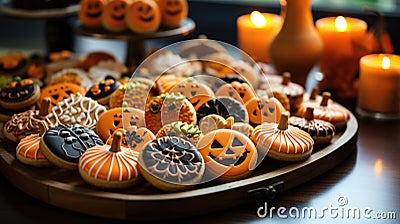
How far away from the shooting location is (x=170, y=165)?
96cm

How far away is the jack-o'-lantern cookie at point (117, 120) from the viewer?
1.12m

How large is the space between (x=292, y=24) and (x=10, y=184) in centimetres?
74

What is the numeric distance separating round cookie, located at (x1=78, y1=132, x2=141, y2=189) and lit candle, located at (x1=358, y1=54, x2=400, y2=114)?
635 mm

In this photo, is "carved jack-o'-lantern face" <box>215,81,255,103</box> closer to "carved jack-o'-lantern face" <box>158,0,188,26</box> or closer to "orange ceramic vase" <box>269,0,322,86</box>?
"orange ceramic vase" <box>269,0,322,86</box>

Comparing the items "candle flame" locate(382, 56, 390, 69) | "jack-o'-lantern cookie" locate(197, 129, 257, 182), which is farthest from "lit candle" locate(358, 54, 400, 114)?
"jack-o'-lantern cookie" locate(197, 129, 257, 182)

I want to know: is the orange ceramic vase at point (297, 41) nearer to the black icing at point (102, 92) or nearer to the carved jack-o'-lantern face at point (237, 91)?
the carved jack-o'-lantern face at point (237, 91)

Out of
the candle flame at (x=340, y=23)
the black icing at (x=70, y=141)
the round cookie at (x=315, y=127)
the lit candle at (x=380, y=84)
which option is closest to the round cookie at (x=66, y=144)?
the black icing at (x=70, y=141)

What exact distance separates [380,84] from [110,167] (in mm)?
695

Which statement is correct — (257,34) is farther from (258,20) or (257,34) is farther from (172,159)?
(172,159)

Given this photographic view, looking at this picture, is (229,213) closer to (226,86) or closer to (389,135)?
(226,86)

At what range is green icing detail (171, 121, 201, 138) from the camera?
1054 mm

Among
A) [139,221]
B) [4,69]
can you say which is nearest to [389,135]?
[139,221]

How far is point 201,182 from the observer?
3.22ft

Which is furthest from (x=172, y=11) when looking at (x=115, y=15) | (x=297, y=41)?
(x=297, y=41)
